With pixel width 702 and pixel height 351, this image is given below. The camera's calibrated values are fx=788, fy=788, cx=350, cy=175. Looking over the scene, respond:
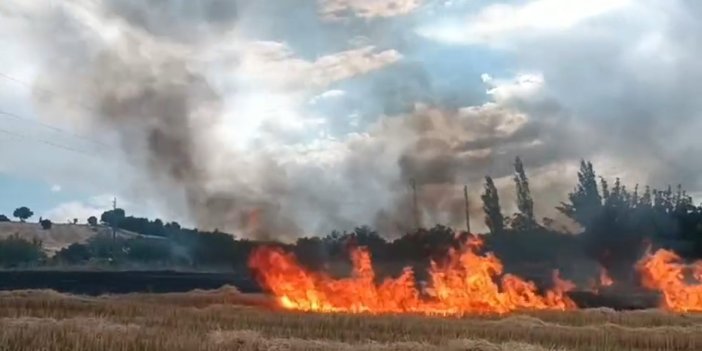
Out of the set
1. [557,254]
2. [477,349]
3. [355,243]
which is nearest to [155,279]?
[355,243]

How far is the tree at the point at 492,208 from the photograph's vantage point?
7694 centimetres

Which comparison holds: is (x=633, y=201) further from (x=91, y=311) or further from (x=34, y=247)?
(x=34, y=247)

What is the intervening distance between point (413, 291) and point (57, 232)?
321ft

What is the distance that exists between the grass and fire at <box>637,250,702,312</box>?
1177 centimetres

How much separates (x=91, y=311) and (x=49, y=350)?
12.6 m

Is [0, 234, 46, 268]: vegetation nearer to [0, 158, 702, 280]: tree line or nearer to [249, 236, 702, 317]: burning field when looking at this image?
[0, 158, 702, 280]: tree line

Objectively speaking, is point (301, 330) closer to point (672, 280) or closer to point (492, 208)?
point (672, 280)

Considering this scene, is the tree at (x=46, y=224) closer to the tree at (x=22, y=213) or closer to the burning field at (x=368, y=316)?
the tree at (x=22, y=213)

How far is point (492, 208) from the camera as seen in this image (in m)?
77.8

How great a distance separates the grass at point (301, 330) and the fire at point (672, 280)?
38.6 feet

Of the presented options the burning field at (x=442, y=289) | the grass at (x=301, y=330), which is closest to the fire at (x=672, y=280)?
the burning field at (x=442, y=289)

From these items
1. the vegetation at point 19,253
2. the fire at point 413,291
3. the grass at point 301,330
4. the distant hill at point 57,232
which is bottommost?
the grass at point 301,330

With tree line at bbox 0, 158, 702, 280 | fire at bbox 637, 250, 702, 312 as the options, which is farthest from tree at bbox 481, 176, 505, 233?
fire at bbox 637, 250, 702, 312

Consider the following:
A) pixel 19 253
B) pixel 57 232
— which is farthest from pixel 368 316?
pixel 57 232
